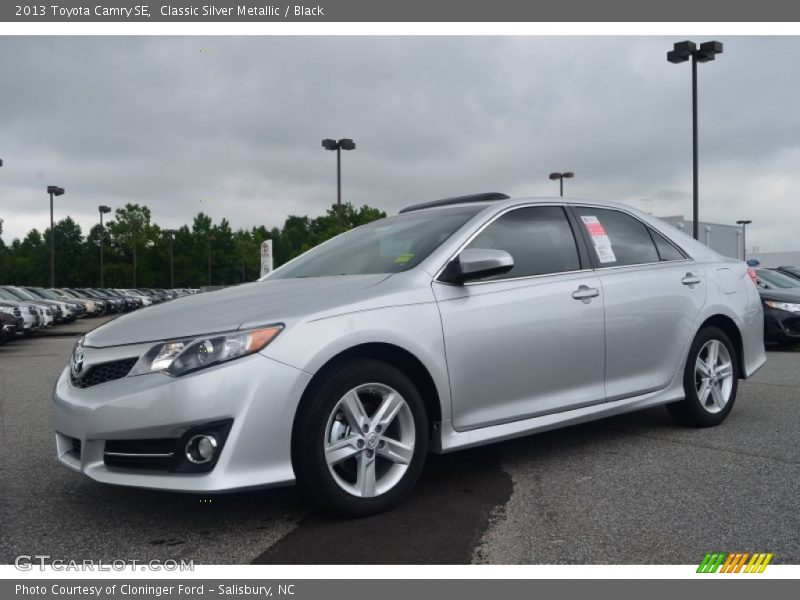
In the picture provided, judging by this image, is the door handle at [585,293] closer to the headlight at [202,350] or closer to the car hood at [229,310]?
the car hood at [229,310]

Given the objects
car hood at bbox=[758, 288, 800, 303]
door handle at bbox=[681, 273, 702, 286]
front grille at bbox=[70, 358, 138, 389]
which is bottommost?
car hood at bbox=[758, 288, 800, 303]

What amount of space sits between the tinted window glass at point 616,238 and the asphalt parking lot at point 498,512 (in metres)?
1.23

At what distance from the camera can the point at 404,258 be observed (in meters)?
4.21

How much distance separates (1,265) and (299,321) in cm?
11306

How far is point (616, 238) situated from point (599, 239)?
0.19 m

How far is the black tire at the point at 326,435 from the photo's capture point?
337 cm

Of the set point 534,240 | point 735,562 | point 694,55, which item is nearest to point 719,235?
point 694,55

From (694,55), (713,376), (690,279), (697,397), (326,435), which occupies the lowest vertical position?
(697,397)

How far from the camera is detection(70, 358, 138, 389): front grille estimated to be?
345cm

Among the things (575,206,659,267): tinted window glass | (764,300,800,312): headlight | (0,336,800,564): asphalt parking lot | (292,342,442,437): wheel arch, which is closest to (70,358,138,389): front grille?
(0,336,800,564): asphalt parking lot

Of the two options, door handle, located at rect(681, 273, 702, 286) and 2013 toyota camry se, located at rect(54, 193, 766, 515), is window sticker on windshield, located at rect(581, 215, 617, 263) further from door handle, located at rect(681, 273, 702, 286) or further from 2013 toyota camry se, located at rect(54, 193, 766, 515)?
door handle, located at rect(681, 273, 702, 286)

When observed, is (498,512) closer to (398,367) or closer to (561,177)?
(398,367)

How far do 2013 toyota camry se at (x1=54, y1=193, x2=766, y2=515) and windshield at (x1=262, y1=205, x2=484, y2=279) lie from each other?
2 cm

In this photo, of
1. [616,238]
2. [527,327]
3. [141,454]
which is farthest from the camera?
[616,238]
